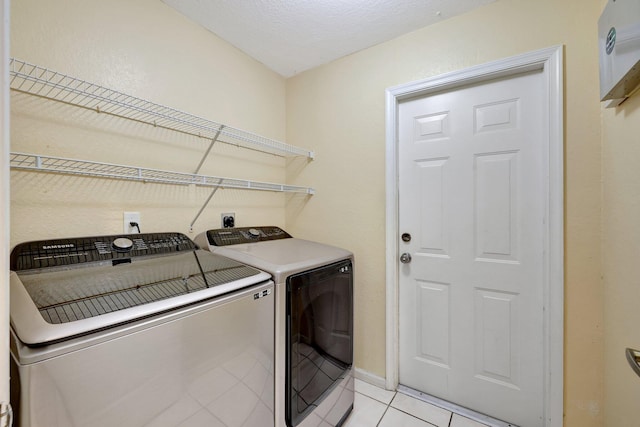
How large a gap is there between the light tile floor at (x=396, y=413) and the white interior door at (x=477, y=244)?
11cm

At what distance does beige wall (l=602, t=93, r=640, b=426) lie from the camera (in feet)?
3.07

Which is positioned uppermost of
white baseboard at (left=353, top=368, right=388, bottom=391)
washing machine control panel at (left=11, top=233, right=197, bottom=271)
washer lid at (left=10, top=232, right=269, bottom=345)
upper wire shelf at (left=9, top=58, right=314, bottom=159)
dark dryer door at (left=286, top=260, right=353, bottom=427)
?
upper wire shelf at (left=9, top=58, right=314, bottom=159)

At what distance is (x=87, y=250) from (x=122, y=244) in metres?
0.12

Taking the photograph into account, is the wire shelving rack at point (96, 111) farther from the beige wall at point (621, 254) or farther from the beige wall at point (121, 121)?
the beige wall at point (621, 254)

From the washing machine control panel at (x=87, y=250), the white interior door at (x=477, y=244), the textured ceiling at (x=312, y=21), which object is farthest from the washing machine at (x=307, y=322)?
the textured ceiling at (x=312, y=21)

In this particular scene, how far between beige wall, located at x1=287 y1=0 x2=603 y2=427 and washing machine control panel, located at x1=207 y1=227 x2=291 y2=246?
32 centimetres

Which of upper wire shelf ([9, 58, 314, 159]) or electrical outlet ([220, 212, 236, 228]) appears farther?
electrical outlet ([220, 212, 236, 228])

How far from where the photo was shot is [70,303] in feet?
2.28

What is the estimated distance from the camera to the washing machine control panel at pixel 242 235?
1.55 m

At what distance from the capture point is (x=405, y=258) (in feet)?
5.84

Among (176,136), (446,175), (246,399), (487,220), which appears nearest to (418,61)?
(446,175)

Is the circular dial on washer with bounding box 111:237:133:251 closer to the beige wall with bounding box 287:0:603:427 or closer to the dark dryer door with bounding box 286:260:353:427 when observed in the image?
the dark dryer door with bounding box 286:260:353:427

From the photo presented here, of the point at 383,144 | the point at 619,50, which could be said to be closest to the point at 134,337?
the point at 383,144

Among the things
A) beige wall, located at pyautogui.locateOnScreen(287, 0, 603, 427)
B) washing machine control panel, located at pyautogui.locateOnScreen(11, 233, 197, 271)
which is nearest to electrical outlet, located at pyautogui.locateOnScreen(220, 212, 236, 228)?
washing machine control panel, located at pyautogui.locateOnScreen(11, 233, 197, 271)
